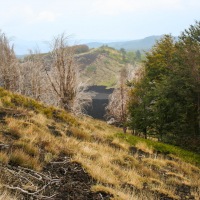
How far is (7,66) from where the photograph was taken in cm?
2870

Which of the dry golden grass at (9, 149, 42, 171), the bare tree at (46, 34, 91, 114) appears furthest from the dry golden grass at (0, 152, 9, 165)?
the bare tree at (46, 34, 91, 114)

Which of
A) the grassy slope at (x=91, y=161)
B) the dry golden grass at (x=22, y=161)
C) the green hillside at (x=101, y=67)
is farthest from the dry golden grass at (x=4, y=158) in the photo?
the green hillside at (x=101, y=67)

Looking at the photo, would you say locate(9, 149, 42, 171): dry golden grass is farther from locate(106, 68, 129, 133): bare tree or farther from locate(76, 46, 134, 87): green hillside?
locate(76, 46, 134, 87): green hillside

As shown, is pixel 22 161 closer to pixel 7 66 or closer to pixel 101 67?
pixel 7 66

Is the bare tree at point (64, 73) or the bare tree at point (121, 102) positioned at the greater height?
the bare tree at point (64, 73)

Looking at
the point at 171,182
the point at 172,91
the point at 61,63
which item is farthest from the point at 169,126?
the point at 171,182

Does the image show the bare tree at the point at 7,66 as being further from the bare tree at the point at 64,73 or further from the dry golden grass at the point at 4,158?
the dry golden grass at the point at 4,158

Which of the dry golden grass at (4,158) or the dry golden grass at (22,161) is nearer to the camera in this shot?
the dry golden grass at (4,158)

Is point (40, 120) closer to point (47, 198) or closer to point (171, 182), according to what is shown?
point (171, 182)

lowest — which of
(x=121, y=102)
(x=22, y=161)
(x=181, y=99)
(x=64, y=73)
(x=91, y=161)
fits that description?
(x=121, y=102)

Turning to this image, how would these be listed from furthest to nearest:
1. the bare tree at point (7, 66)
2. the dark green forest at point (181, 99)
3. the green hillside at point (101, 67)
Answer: the green hillside at point (101, 67) → the bare tree at point (7, 66) → the dark green forest at point (181, 99)

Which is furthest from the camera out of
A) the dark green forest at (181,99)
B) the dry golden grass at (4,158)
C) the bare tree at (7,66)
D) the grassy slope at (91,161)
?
the bare tree at (7,66)

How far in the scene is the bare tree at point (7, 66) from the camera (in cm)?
2844

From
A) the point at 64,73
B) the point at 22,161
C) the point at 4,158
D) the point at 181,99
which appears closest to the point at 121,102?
the point at 181,99
